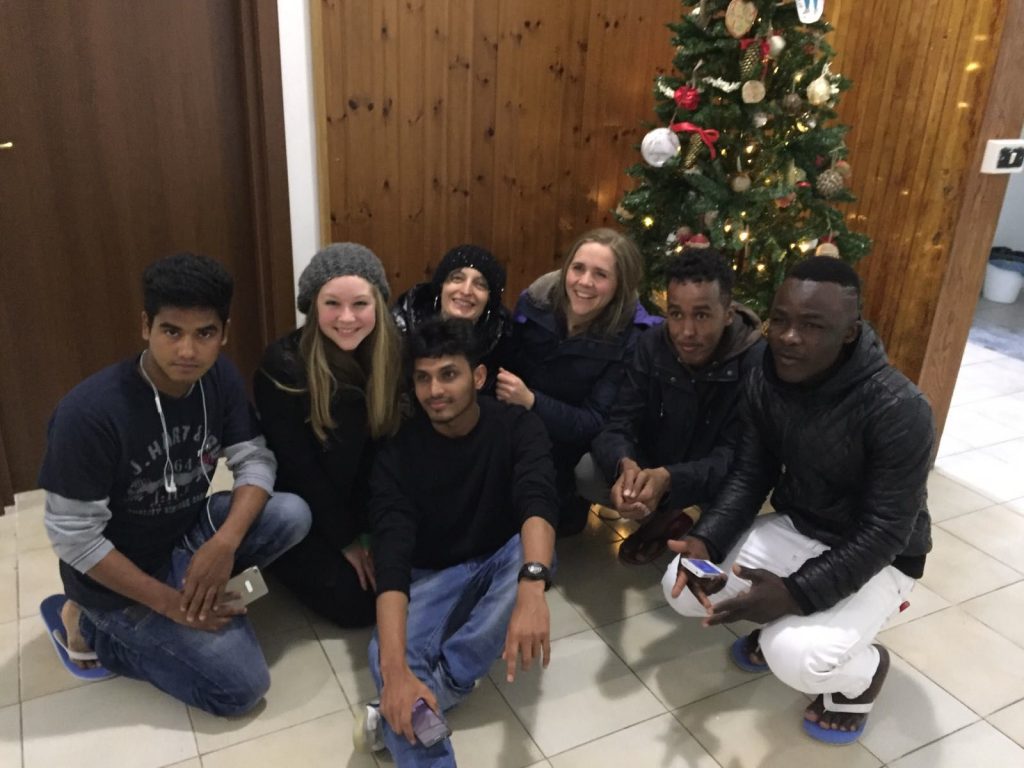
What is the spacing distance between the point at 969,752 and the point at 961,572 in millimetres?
776

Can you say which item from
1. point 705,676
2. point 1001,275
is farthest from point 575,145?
point 1001,275

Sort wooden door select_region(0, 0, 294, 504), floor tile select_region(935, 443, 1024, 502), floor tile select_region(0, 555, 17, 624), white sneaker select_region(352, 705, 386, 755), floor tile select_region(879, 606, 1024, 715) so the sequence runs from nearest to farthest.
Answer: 1. white sneaker select_region(352, 705, 386, 755)
2. floor tile select_region(879, 606, 1024, 715)
3. floor tile select_region(0, 555, 17, 624)
4. wooden door select_region(0, 0, 294, 504)
5. floor tile select_region(935, 443, 1024, 502)

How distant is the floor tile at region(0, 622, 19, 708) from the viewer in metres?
1.83

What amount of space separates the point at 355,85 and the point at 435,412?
1.38 meters

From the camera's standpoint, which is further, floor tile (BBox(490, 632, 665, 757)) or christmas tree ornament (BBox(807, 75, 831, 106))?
christmas tree ornament (BBox(807, 75, 831, 106))

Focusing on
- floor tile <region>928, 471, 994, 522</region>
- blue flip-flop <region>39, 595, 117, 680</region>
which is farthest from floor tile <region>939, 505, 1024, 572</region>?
blue flip-flop <region>39, 595, 117, 680</region>

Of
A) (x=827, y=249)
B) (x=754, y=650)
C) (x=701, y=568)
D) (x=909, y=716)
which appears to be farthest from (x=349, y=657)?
(x=827, y=249)

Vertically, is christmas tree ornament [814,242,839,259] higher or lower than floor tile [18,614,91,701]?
higher

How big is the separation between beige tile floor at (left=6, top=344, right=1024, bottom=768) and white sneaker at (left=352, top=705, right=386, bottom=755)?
0.04 meters

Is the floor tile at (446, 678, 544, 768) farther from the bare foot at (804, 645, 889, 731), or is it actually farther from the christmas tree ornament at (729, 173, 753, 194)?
the christmas tree ornament at (729, 173, 753, 194)

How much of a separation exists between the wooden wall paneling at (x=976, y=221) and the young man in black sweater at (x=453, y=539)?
178 cm

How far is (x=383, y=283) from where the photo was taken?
6.50 ft

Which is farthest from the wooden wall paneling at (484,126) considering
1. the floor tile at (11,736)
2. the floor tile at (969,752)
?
the floor tile at (969,752)

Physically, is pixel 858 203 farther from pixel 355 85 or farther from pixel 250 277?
pixel 250 277
